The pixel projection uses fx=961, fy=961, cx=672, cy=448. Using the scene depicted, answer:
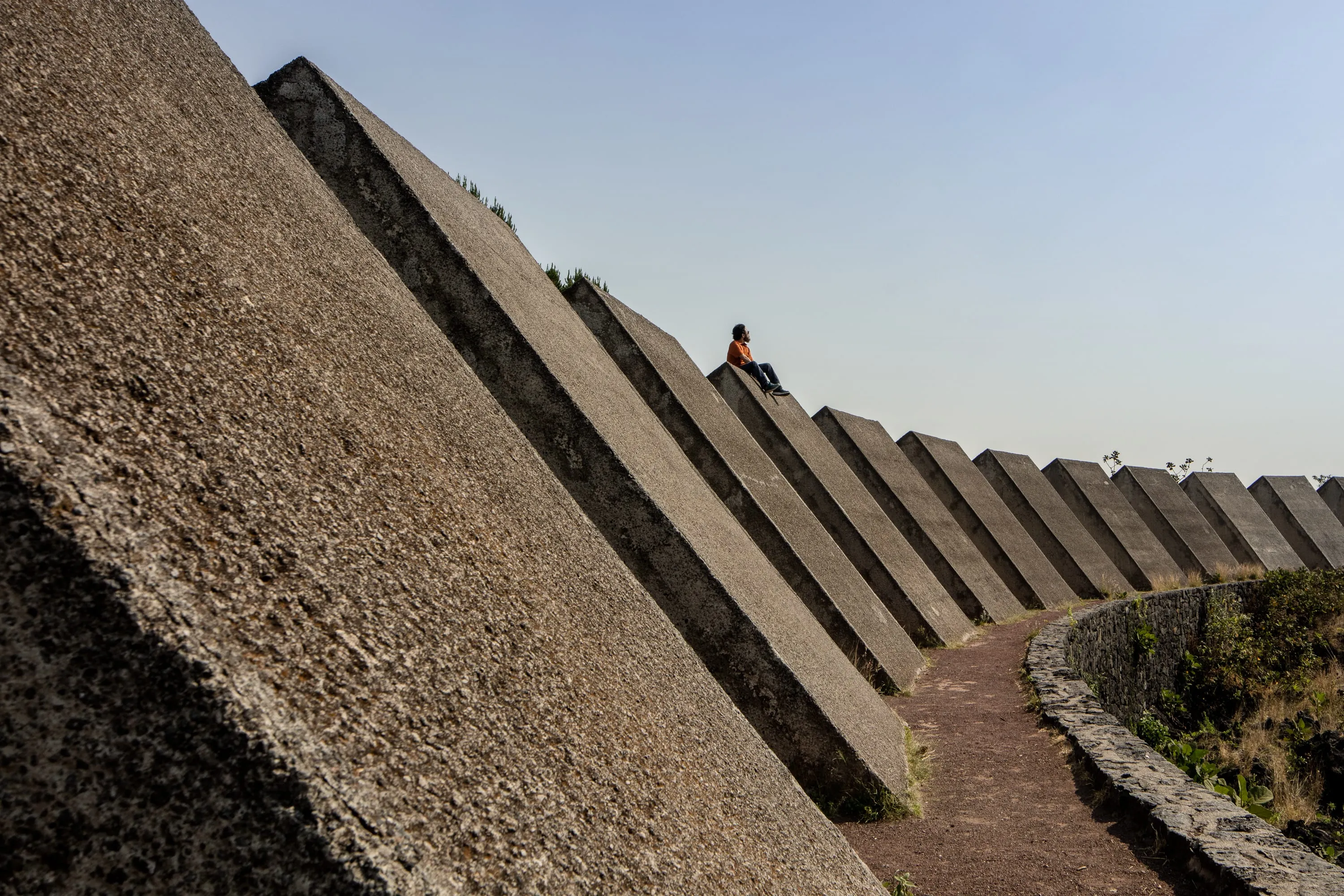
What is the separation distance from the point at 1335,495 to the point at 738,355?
75.9ft

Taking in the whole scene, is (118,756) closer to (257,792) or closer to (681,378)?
(257,792)

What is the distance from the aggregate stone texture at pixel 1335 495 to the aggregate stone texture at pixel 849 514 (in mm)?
20718

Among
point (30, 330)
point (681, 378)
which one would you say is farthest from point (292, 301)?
point (681, 378)

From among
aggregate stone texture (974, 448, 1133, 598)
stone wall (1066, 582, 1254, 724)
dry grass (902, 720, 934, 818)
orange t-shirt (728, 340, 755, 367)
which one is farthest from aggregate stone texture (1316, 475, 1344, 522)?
dry grass (902, 720, 934, 818)

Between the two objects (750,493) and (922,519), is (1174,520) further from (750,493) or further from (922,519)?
(750,493)

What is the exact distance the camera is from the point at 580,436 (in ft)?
14.2

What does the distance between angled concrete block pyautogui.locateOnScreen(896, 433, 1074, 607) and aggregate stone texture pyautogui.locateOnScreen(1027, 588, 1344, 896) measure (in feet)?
21.8

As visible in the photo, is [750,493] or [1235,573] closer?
[750,493]

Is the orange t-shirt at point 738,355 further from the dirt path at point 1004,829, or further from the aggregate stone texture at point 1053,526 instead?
the aggregate stone texture at point 1053,526

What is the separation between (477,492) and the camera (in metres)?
2.38

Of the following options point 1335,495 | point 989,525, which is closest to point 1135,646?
point 989,525

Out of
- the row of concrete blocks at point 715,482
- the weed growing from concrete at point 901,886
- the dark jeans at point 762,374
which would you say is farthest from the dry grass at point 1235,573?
the weed growing from concrete at point 901,886

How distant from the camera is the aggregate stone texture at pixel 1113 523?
57.5 ft

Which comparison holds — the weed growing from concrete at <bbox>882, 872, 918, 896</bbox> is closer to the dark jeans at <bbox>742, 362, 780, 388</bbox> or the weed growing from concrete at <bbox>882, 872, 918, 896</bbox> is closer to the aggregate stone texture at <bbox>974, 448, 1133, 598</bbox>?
the dark jeans at <bbox>742, 362, 780, 388</bbox>
